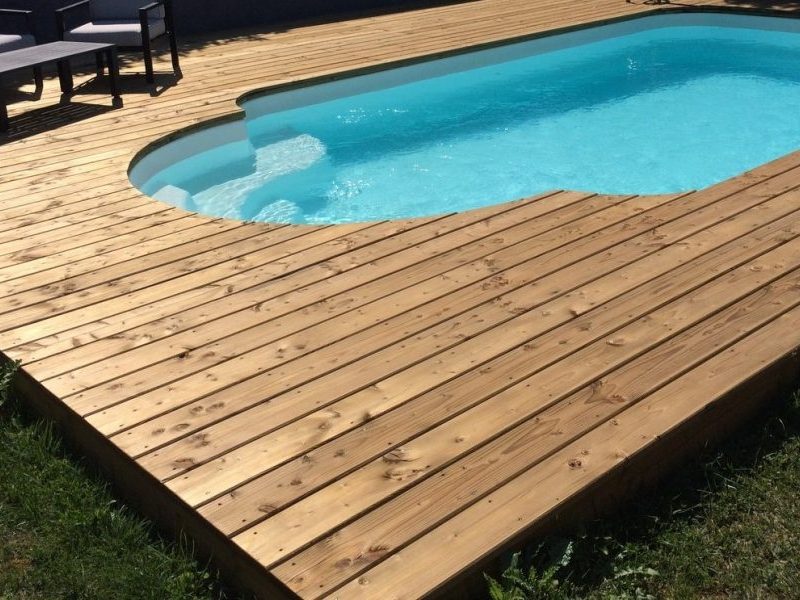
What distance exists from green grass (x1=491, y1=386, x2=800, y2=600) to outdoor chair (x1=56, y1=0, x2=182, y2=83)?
510cm

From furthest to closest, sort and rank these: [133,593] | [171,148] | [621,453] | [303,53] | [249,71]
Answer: [303,53], [249,71], [171,148], [621,453], [133,593]

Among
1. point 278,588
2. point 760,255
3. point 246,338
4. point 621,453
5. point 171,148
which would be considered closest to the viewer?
point 278,588

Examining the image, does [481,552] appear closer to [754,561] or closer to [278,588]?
[278,588]

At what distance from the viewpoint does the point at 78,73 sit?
739 cm

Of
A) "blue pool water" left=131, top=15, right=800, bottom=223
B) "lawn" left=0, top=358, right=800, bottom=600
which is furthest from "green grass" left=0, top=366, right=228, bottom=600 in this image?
"blue pool water" left=131, top=15, right=800, bottom=223

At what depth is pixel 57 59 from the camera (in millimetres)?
5641

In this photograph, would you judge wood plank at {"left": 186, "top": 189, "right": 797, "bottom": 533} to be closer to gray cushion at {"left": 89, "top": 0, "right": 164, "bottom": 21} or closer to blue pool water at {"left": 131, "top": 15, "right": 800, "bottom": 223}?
blue pool water at {"left": 131, "top": 15, "right": 800, "bottom": 223}

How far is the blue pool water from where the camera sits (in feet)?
19.3

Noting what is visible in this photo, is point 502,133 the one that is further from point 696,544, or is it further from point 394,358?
point 696,544

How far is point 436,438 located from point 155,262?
1766mm

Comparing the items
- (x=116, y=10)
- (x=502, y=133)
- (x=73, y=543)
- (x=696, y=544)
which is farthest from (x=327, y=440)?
(x=116, y=10)

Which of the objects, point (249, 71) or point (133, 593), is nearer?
point (133, 593)

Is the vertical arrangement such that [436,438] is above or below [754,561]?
above

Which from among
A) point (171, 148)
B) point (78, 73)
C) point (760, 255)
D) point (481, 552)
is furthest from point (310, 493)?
point (78, 73)
